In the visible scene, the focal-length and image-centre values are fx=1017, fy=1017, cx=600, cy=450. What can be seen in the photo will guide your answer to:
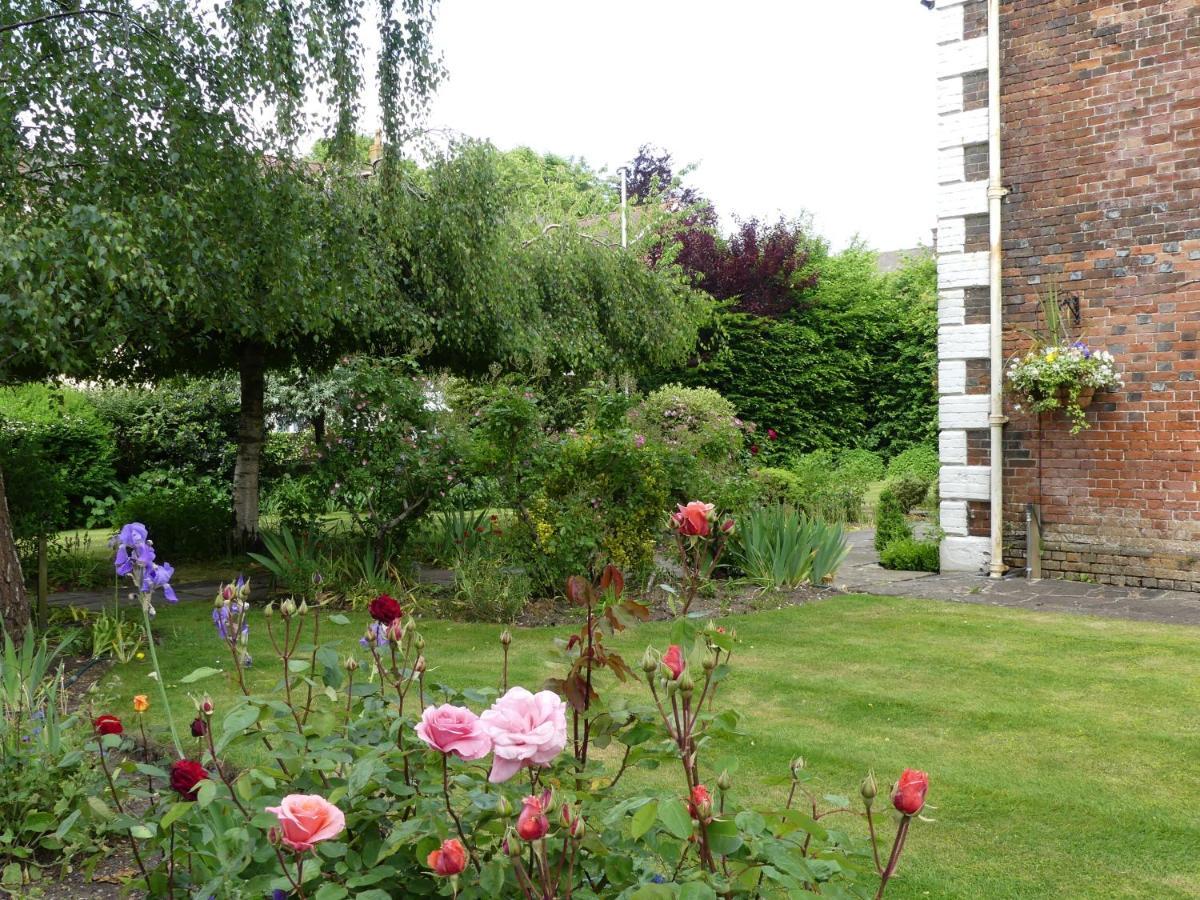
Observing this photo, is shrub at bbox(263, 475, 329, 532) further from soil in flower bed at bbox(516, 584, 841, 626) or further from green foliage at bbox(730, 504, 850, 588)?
green foliage at bbox(730, 504, 850, 588)

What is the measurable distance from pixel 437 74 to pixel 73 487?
8722 mm

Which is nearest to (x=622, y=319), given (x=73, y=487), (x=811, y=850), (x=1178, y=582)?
(x=1178, y=582)

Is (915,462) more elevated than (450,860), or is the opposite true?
(450,860)

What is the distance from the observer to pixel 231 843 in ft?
5.36

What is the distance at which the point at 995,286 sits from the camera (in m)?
7.77

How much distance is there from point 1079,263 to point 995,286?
60cm

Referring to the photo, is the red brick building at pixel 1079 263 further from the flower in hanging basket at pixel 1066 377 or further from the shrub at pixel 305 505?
the shrub at pixel 305 505

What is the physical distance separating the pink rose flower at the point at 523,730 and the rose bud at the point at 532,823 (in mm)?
129

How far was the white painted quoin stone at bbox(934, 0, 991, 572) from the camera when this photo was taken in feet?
25.9

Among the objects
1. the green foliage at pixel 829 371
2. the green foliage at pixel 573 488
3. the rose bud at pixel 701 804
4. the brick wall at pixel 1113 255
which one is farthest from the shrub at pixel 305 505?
the green foliage at pixel 829 371

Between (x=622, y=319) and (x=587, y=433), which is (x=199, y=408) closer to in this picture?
(x=622, y=319)

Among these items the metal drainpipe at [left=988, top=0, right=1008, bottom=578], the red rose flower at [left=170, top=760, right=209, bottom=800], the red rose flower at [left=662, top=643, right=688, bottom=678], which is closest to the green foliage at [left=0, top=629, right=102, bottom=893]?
the red rose flower at [left=170, top=760, right=209, bottom=800]

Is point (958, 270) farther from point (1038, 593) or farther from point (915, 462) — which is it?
point (915, 462)

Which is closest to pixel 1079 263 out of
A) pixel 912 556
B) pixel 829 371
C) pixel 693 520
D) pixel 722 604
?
pixel 912 556
